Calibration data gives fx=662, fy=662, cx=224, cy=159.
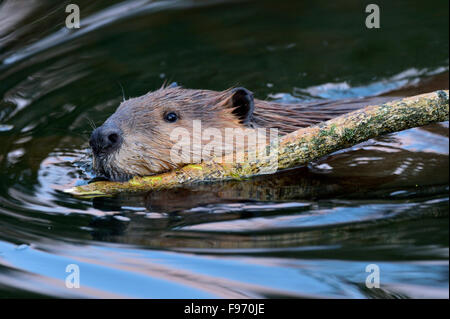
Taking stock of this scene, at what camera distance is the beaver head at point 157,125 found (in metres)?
3.73

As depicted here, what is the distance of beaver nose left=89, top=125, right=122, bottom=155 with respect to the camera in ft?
12.0

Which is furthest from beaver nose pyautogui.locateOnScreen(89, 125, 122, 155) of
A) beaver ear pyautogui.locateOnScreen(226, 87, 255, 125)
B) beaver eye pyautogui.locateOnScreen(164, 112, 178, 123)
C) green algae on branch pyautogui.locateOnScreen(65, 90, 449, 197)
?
beaver ear pyautogui.locateOnScreen(226, 87, 255, 125)

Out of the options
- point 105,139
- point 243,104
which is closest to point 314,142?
point 243,104

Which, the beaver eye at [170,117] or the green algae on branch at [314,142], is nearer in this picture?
the green algae on branch at [314,142]

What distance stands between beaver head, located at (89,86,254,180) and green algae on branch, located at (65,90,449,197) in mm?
80

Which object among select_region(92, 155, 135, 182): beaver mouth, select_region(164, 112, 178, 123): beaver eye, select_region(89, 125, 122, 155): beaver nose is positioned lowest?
select_region(92, 155, 135, 182): beaver mouth

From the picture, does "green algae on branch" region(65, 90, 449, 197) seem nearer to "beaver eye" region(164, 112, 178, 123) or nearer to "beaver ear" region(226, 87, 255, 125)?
"beaver eye" region(164, 112, 178, 123)

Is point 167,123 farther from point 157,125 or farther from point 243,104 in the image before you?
point 243,104

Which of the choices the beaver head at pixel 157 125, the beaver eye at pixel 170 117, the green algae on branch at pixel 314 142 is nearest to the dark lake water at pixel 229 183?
the green algae on branch at pixel 314 142

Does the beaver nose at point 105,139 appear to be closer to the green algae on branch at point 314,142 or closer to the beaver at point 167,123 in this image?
the beaver at point 167,123

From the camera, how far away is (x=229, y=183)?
3.83 metres

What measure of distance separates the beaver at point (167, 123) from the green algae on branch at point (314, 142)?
0.30 ft

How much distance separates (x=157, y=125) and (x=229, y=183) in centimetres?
56
